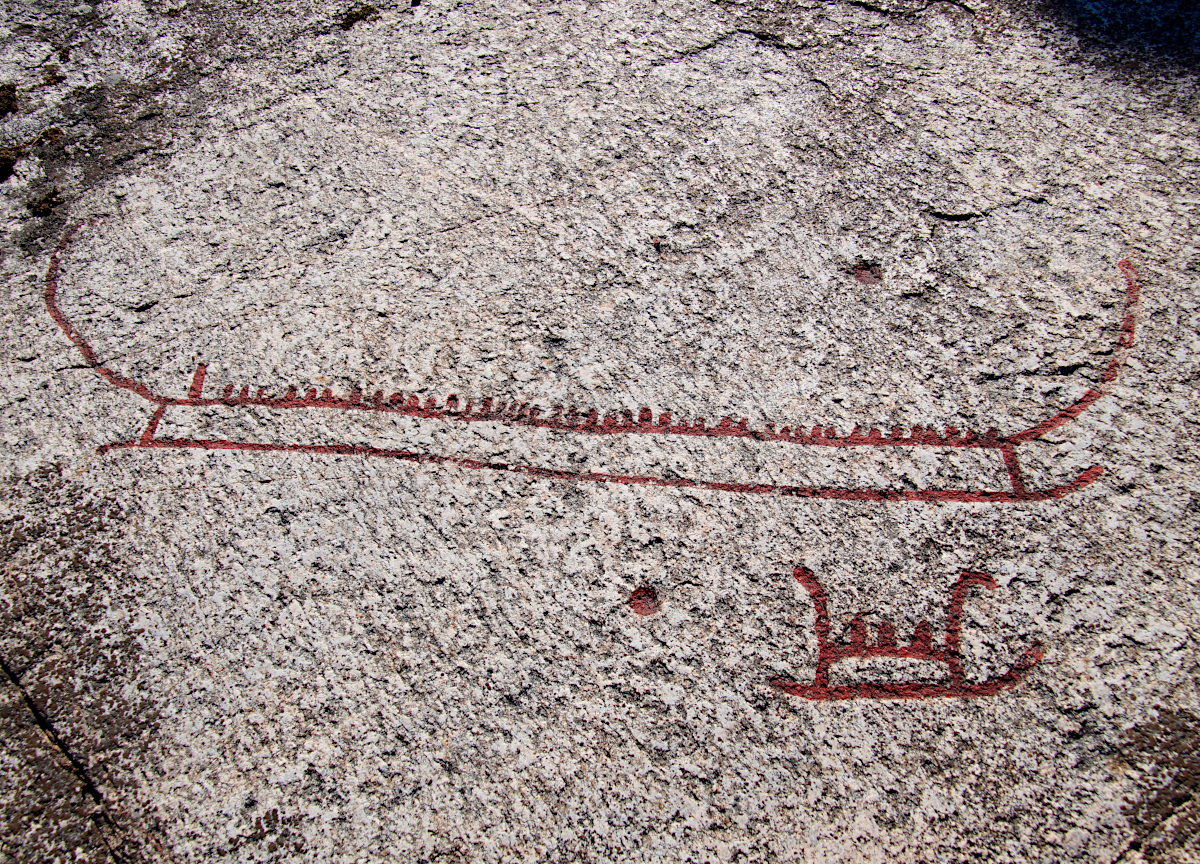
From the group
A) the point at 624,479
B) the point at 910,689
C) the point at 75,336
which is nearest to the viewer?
the point at 910,689

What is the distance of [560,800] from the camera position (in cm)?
120

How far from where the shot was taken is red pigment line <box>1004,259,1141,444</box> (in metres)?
1.49

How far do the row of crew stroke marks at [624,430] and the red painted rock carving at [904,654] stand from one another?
0.20 meters

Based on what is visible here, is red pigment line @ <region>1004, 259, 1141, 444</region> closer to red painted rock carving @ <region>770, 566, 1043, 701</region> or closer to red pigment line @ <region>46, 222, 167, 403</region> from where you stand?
red painted rock carving @ <region>770, 566, 1043, 701</region>

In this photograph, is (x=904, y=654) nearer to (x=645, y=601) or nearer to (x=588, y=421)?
(x=645, y=601)

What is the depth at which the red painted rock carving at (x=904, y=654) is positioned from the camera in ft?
4.19

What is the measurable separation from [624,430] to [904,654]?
68 centimetres

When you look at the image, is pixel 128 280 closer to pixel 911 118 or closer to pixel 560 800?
pixel 560 800

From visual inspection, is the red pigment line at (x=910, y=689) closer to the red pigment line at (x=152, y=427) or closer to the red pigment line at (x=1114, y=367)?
the red pigment line at (x=1114, y=367)

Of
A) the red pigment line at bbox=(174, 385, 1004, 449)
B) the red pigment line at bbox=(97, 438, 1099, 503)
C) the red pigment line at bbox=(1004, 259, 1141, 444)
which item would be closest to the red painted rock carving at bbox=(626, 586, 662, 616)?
the red pigment line at bbox=(97, 438, 1099, 503)

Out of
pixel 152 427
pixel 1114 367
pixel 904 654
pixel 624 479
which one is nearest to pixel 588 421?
pixel 624 479

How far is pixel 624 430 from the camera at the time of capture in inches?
59.9

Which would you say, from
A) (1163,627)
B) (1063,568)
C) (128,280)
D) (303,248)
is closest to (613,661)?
(1063,568)

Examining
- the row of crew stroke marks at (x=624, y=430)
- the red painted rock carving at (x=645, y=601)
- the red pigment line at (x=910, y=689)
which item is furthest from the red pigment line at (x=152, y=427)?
the red pigment line at (x=910, y=689)
